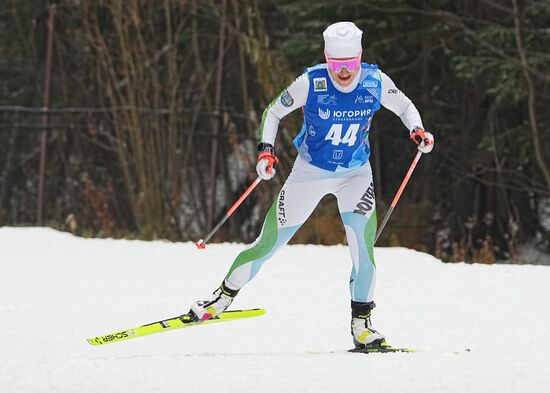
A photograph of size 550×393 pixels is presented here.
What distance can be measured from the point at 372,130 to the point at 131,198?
2.78m

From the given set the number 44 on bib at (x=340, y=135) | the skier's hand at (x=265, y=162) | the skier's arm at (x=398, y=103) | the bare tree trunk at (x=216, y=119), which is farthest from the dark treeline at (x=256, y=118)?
the skier's hand at (x=265, y=162)

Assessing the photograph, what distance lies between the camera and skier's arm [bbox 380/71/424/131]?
6.86 m

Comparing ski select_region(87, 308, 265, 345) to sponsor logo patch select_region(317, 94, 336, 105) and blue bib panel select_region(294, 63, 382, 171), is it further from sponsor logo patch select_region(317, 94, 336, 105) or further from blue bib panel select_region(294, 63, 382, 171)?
sponsor logo patch select_region(317, 94, 336, 105)

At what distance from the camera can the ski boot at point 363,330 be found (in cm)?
683

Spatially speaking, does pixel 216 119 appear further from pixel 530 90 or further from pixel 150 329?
pixel 150 329

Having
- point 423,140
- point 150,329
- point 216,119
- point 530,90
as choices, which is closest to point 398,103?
point 423,140

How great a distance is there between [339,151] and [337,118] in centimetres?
20

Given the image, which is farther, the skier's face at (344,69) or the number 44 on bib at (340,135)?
the number 44 on bib at (340,135)

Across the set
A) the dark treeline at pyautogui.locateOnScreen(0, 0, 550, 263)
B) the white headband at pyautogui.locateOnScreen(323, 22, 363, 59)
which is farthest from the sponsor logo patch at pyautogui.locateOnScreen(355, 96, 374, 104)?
the dark treeline at pyautogui.locateOnScreen(0, 0, 550, 263)

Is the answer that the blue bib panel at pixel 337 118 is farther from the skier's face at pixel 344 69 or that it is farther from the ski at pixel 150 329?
the ski at pixel 150 329

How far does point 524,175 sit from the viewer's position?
12.2 meters

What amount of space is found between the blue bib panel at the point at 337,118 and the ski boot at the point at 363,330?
804mm

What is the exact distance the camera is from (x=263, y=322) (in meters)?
8.12

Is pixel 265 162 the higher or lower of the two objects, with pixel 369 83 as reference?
lower
